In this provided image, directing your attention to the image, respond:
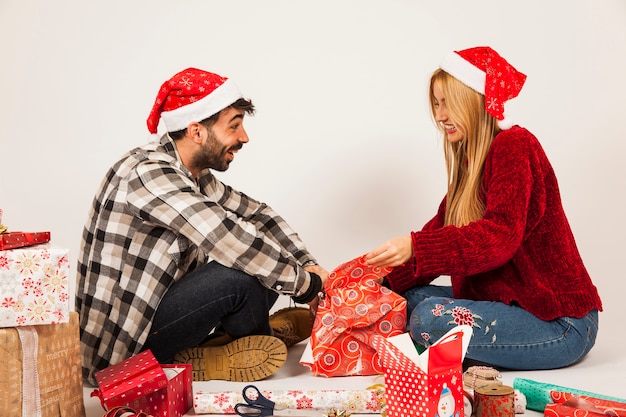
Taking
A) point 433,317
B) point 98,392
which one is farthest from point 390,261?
point 98,392

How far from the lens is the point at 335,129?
4301 millimetres

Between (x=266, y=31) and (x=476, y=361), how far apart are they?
2.21 metres

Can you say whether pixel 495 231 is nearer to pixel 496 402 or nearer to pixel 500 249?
pixel 500 249

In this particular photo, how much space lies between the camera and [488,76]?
295 centimetres

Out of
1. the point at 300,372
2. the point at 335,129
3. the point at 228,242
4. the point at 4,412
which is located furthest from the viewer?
the point at 335,129

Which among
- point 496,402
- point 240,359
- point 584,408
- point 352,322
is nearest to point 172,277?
point 240,359

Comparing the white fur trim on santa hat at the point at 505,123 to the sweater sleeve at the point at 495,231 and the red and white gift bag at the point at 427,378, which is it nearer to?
the sweater sleeve at the point at 495,231

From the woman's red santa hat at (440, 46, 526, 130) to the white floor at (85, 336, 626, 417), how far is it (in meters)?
0.87

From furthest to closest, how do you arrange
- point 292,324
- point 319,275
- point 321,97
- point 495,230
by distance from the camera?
point 321,97
point 292,324
point 319,275
point 495,230

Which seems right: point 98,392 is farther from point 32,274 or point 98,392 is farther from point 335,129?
point 335,129

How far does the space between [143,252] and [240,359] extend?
0.50m

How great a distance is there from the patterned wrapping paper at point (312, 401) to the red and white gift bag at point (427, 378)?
0.27 meters

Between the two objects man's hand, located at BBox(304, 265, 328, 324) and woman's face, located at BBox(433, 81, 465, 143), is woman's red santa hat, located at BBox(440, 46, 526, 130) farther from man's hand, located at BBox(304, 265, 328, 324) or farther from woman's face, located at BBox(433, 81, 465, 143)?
man's hand, located at BBox(304, 265, 328, 324)

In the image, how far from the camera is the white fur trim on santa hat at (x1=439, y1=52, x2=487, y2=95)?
9.75ft
